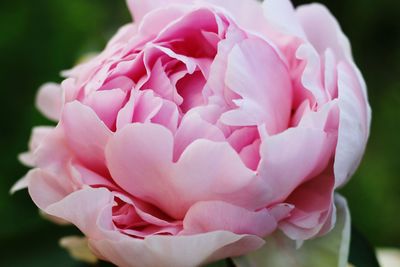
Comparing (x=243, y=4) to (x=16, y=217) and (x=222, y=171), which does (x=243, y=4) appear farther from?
A: (x=16, y=217)

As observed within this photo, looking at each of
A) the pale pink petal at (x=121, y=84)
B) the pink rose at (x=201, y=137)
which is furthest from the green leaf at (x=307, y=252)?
the pale pink petal at (x=121, y=84)

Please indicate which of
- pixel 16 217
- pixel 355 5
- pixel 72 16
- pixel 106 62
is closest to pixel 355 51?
pixel 355 5

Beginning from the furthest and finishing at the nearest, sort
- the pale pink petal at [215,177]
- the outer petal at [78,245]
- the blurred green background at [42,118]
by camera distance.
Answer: the blurred green background at [42,118]
the outer petal at [78,245]
the pale pink petal at [215,177]

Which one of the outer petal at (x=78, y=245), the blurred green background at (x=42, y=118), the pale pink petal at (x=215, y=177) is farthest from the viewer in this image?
the blurred green background at (x=42, y=118)

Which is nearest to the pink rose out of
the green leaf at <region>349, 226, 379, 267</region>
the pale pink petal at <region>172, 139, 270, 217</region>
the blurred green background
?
the pale pink petal at <region>172, 139, 270, 217</region>

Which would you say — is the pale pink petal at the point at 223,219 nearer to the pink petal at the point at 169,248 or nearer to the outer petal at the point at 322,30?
the pink petal at the point at 169,248

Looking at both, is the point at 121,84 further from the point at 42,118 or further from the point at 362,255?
the point at 42,118
